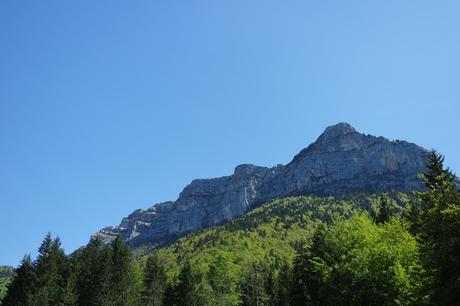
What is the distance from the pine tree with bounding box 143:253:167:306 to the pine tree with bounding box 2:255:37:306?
27.0 m

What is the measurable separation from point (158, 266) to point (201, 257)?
85.7m

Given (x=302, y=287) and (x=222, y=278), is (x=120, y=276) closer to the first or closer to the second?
(x=302, y=287)

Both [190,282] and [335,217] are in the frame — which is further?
[190,282]

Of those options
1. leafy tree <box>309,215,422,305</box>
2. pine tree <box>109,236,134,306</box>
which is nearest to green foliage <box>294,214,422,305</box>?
leafy tree <box>309,215,422,305</box>

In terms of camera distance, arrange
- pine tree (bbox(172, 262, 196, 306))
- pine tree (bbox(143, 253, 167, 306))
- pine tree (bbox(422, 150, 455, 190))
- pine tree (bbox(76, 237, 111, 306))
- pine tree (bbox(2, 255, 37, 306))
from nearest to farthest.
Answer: pine tree (bbox(422, 150, 455, 190)) → pine tree (bbox(2, 255, 37, 306)) → pine tree (bbox(76, 237, 111, 306)) → pine tree (bbox(172, 262, 196, 306)) → pine tree (bbox(143, 253, 167, 306))

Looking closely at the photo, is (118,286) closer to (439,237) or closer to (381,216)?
(381,216)

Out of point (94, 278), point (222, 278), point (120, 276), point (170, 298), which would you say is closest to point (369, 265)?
point (170, 298)

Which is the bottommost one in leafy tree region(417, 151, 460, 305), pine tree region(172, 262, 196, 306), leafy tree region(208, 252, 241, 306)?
leafy tree region(417, 151, 460, 305)

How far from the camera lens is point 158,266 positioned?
11100 centimetres

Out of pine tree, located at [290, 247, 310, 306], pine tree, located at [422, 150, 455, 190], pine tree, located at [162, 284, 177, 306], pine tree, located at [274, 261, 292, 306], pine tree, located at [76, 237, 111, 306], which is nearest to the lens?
pine tree, located at [422, 150, 455, 190]

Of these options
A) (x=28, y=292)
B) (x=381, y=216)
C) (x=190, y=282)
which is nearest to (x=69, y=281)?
(x=28, y=292)

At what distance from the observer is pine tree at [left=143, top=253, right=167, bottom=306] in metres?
104

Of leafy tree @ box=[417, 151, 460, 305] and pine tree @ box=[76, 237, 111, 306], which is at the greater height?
pine tree @ box=[76, 237, 111, 306]

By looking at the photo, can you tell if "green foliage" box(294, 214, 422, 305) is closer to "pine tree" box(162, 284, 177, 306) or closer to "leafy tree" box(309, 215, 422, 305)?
"leafy tree" box(309, 215, 422, 305)
